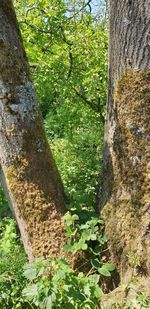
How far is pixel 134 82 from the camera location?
290cm

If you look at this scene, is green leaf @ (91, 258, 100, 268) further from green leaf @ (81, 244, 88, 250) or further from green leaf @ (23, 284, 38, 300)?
green leaf @ (23, 284, 38, 300)

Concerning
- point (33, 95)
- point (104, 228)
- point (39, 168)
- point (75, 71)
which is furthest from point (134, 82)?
point (75, 71)

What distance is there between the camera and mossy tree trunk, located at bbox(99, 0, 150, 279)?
284 cm

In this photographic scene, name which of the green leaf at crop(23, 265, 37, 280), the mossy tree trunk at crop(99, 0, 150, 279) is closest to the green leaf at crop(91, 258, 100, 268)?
the mossy tree trunk at crop(99, 0, 150, 279)

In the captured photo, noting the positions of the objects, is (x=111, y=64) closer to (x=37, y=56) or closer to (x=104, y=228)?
(x=104, y=228)

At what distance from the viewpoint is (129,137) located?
2.98 meters

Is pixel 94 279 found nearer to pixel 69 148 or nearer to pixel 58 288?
pixel 58 288

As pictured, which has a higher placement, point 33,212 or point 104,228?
point 33,212

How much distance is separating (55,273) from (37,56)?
4.61 m

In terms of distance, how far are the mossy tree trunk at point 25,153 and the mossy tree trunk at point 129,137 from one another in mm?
492

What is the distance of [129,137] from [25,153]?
34.0 inches

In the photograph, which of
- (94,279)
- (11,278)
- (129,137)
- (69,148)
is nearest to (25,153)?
(129,137)

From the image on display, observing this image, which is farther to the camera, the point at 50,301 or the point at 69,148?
the point at 69,148

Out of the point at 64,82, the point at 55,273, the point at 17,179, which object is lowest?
the point at 55,273
